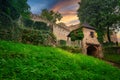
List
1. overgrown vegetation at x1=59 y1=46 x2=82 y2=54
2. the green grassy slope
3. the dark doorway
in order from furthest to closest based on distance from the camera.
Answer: the dark doorway < overgrown vegetation at x1=59 y1=46 x2=82 y2=54 < the green grassy slope

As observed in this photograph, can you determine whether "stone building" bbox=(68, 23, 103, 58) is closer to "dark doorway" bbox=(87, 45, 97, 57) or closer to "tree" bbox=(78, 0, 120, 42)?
"dark doorway" bbox=(87, 45, 97, 57)

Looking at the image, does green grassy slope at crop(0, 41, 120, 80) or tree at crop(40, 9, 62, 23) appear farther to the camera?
tree at crop(40, 9, 62, 23)

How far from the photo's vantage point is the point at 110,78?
21.5 meters

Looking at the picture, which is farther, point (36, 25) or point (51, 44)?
point (36, 25)

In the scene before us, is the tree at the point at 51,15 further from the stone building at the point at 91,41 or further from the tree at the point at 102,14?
the stone building at the point at 91,41

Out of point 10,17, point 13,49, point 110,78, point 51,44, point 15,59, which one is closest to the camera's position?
point 15,59

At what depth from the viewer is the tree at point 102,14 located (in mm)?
57438

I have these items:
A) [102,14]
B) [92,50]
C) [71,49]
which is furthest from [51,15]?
[71,49]

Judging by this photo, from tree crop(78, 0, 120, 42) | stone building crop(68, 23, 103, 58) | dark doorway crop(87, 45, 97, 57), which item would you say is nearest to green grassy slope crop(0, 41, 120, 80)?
stone building crop(68, 23, 103, 58)

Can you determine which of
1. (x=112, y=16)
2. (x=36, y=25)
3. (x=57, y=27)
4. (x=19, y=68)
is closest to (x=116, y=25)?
(x=112, y=16)

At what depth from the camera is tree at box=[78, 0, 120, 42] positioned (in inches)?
2261

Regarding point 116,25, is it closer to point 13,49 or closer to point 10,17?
point 10,17

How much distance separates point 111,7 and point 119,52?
13909mm

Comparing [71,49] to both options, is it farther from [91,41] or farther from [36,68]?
[36,68]
